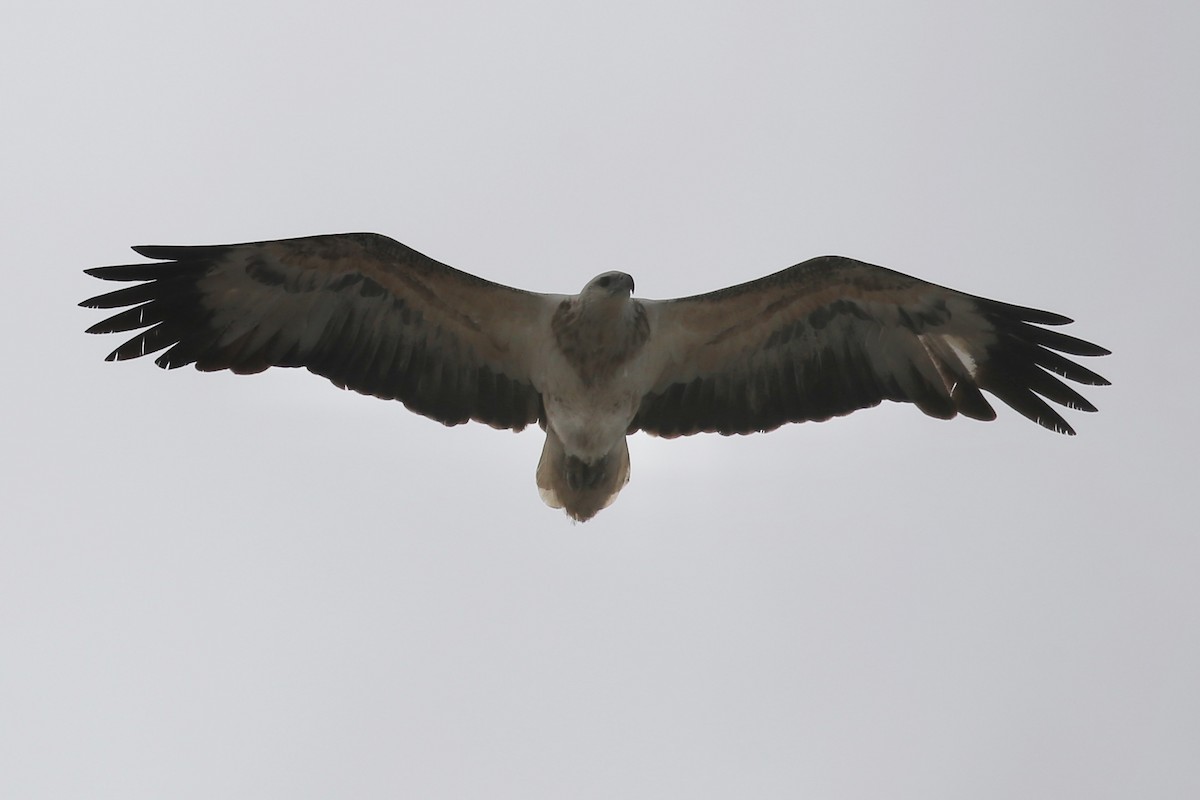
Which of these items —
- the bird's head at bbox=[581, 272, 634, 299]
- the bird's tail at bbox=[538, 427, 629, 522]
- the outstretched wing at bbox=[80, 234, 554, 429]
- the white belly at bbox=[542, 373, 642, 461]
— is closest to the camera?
the bird's head at bbox=[581, 272, 634, 299]

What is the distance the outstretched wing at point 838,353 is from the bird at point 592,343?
0.03 ft

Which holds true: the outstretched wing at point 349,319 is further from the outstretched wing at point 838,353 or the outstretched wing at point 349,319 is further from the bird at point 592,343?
the outstretched wing at point 838,353

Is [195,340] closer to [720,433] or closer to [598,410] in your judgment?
[598,410]

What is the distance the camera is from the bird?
27.8 feet

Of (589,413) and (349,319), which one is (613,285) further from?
(349,319)

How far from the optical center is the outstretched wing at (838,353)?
28.7 ft

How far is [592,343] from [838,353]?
5.69ft

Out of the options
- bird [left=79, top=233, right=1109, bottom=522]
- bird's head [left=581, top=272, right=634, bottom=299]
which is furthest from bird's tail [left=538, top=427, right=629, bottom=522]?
bird's head [left=581, top=272, right=634, bottom=299]

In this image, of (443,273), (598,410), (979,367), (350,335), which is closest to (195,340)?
(350,335)

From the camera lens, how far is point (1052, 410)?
8812mm

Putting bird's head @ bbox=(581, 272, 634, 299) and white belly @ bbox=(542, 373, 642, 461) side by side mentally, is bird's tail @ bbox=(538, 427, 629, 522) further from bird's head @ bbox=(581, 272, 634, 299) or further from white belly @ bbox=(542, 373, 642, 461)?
bird's head @ bbox=(581, 272, 634, 299)


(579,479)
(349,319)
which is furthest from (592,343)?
(349,319)

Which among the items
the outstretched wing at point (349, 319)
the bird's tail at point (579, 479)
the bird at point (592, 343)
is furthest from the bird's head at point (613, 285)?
the bird's tail at point (579, 479)

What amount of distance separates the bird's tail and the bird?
13mm
